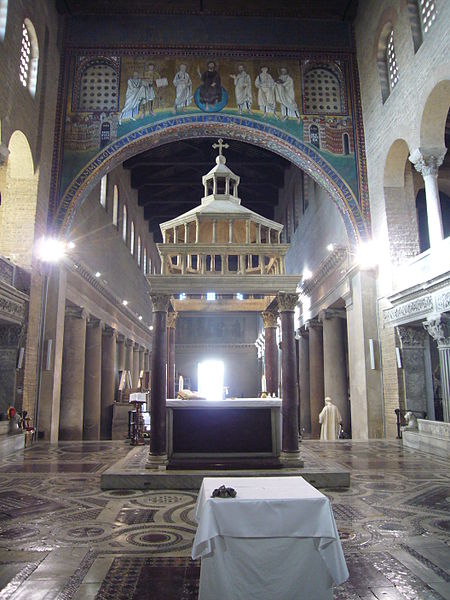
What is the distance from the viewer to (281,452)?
8.73 meters

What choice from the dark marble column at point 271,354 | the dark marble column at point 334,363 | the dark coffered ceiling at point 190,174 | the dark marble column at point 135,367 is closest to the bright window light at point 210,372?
the dark marble column at point 135,367

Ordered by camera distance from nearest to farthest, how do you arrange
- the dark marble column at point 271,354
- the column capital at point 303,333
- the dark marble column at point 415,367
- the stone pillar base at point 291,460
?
the stone pillar base at point 291,460 → the dark marble column at point 271,354 → the dark marble column at point 415,367 → the column capital at point 303,333

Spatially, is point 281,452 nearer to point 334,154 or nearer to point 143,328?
point 334,154

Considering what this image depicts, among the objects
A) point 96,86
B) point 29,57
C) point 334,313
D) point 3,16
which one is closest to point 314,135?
point 334,313

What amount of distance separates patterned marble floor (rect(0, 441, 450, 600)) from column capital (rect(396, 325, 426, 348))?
4.35m

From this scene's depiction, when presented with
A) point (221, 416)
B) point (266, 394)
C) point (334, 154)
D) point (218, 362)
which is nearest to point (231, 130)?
point (334, 154)

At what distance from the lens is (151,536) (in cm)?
515

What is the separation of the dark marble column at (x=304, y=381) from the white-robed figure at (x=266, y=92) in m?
9.96

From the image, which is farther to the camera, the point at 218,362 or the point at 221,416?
the point at 218,362

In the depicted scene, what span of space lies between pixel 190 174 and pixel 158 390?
59.7 feet

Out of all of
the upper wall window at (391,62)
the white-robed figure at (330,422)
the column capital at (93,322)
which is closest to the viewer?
the upper wall window at (391,62)

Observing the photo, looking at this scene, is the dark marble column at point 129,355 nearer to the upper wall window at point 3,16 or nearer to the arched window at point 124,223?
the arched window at point 124,223

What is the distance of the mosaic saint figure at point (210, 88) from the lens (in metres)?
15.5

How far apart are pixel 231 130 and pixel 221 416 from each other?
9.91 m
